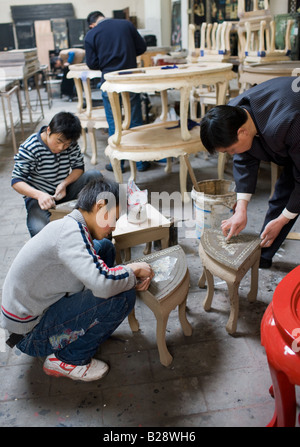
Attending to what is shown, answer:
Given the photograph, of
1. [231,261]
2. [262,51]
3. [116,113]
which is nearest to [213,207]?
[231,261]

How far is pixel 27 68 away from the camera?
5633 millimetres

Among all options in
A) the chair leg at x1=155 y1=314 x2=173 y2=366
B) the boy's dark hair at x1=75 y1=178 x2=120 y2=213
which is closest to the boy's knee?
the chair leg at x1=155 y1=314 x2=173 y2=366

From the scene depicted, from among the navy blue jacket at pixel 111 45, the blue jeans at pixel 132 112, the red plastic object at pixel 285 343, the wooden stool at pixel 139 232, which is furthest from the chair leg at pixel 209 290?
the navy blue jacket at pixel 111 45

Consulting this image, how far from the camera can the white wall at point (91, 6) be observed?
472 inches

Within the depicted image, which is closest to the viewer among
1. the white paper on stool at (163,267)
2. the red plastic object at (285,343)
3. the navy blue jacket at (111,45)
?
the red plastic object at (285,343)

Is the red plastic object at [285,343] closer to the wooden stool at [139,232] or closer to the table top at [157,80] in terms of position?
the wooden stool at [139,232]

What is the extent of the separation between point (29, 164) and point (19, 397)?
4.69 ft

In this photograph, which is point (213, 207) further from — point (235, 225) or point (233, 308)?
point (233, 308)

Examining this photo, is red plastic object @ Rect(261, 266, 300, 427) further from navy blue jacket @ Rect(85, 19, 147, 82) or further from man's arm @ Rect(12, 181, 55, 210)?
navy blue jacket @ Rect(85, 19, 147, 82)

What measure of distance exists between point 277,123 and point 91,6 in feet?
40.0

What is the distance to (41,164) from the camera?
8.48 ft

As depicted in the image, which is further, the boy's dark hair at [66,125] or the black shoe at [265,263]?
the black shoe at [265,263]

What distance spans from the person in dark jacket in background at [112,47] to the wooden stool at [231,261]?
250 centimetres
